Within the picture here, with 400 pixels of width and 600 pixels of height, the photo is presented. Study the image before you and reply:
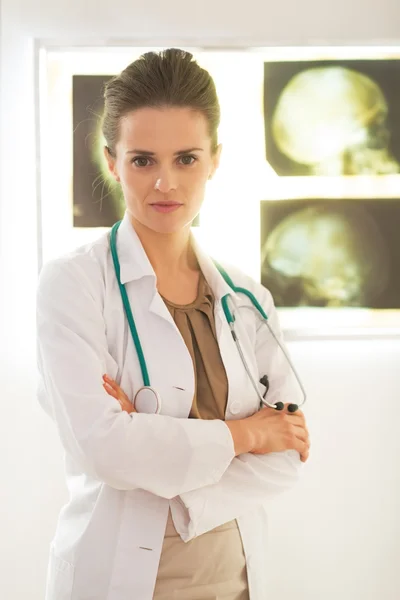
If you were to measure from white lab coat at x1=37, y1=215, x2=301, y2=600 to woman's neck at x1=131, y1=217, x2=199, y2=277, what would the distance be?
4cm

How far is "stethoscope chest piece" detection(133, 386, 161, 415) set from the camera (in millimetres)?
1295

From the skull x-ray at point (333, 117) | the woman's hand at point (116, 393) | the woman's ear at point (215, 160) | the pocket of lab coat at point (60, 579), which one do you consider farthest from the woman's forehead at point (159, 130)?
the pocket of lab coat at point (60, 579)

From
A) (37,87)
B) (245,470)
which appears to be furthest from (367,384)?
(37,87)

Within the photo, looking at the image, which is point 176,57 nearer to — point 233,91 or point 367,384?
point 233,91

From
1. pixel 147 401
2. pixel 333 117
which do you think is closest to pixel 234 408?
pixel 147 401

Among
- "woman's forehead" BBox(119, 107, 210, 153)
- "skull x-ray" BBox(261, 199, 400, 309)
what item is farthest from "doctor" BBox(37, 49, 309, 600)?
"skull x-ray" BBox(261, 199, 400, 309)

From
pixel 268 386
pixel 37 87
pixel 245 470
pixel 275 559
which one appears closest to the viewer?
pixel 245 470

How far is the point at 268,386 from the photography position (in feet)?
5.02

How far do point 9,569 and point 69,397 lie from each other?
3.29ft

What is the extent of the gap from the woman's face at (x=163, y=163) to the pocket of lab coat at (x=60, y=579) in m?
0.67

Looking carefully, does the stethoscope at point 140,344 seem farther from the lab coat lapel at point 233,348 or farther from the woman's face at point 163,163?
the woman's face at point 163,163

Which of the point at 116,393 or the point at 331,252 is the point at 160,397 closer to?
the point at 116,393

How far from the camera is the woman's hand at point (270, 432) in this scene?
1340mm

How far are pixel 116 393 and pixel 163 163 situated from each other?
45 cm
